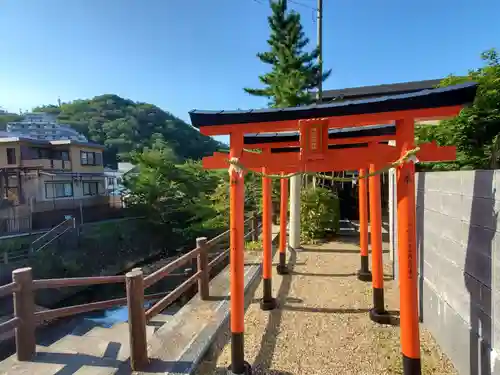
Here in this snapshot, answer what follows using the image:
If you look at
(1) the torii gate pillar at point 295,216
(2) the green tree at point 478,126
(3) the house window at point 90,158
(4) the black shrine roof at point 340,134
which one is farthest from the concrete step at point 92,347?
(3) the house window at point 90,158

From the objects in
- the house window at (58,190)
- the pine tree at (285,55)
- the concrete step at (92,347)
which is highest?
the pine tree at (285,55)

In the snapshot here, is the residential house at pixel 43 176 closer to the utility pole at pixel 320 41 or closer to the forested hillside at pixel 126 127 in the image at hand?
the utility pole at pixel 320 41

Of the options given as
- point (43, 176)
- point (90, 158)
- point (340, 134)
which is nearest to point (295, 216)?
point (340, 134)

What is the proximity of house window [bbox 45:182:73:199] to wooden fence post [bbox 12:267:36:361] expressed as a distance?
2228 cm

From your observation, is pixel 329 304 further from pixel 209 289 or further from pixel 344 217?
pixel 344 217

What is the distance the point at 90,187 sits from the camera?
25.9m

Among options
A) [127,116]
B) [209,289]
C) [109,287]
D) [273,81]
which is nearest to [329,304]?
[209,289]

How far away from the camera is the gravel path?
9.95ft

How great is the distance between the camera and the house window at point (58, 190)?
22.1 meters

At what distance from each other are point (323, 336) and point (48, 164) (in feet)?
78.3

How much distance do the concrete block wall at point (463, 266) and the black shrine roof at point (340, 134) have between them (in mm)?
737

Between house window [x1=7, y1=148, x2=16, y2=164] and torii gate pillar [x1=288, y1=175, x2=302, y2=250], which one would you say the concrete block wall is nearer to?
torii gate pillar [x1=288, y1=175, x2=302, y2=250]

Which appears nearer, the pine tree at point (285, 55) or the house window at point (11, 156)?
the pine tree at point (285, 55)

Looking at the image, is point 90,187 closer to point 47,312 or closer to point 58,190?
point 58,190
